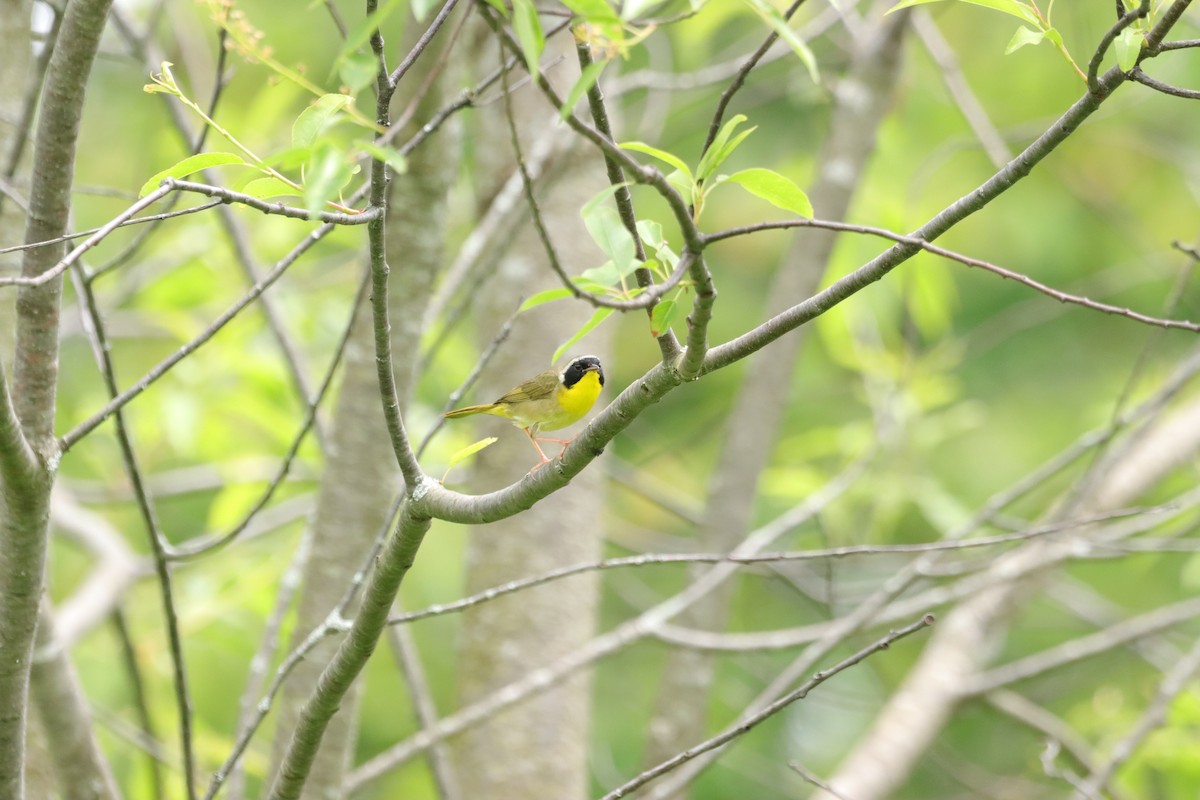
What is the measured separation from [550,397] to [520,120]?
1312 millimetres

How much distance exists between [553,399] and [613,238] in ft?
7.36

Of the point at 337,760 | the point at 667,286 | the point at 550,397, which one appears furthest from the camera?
the point at 550,397

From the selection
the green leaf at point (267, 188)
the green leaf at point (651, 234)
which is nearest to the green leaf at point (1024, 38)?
the green leaf at point (651, 234)

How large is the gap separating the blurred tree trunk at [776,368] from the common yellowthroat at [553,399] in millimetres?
1224

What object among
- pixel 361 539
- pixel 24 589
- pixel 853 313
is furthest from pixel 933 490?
pixel 24 589

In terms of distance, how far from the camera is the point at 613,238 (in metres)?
1.36

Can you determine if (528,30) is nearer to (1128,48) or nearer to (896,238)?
(896,238)

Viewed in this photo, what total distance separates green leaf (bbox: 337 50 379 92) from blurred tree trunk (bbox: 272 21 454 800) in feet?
5.32

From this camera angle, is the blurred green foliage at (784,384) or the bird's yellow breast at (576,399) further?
the blurred green foliage at (784,384)

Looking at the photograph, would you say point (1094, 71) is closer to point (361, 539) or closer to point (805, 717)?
point (361, 539)

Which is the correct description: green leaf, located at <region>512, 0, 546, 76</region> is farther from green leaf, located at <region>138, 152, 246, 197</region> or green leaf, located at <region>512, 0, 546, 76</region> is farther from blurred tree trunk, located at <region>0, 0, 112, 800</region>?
blurred tree trunk, located at <region>0, 0, 112, 800</region>

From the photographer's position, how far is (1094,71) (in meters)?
1.43

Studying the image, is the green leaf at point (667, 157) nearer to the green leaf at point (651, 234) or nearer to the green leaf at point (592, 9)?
the green leaf at point (651, 234)

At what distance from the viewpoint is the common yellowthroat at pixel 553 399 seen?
3.52m
